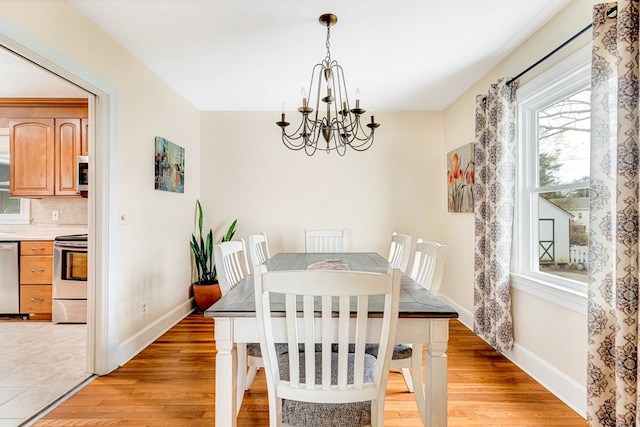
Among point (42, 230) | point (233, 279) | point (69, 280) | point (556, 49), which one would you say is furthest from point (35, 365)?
point (556, 49)

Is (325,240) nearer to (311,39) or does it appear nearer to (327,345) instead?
(311,39)

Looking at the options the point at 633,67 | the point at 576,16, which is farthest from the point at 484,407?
the point at 576,16

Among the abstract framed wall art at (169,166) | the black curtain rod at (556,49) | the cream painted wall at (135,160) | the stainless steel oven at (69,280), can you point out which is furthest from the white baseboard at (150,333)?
the black curtain rod at (556,49)

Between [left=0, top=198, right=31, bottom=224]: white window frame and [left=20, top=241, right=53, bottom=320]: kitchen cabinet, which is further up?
[left=0, top=198, right=31, bottom=224]: white window frame

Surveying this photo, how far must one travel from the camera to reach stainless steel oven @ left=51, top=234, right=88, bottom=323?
136 inches

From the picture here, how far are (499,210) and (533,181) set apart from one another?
328mm

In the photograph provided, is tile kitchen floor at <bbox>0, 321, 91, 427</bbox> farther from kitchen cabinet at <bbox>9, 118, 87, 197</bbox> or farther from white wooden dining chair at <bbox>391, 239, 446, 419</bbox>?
white wooden dining chair at <bbox>391, 239, 446, 419</bbox>

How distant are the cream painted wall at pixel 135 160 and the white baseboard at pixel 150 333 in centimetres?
4

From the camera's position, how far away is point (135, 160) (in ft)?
9.23

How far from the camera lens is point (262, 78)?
10.7ft

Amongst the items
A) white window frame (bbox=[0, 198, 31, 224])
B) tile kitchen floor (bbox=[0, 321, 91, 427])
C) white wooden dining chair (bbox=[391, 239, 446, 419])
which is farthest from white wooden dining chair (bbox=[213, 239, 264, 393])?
white window frame (bbox=[0, 198, 31, 224])

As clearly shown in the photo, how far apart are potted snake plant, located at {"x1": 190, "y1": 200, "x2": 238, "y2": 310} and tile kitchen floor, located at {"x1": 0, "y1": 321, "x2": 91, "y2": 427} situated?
3.58 ft

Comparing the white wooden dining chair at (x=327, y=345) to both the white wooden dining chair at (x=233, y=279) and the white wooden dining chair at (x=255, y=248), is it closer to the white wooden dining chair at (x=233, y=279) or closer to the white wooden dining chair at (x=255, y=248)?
the white wooden dining chair at (x=233, y=279)

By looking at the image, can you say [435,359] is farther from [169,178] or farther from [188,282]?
[188,282]
